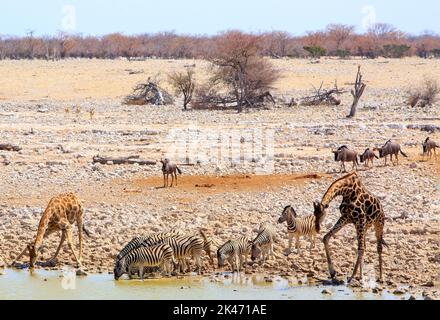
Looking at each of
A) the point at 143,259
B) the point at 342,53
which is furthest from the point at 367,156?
the point at 342,53

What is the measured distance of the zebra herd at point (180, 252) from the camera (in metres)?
11.3

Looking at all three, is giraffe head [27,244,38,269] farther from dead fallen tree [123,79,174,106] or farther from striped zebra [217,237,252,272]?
dead fallen tree [123,79,174,106]

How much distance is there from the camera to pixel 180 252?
11.5m

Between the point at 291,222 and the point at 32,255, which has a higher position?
the point at 291,222

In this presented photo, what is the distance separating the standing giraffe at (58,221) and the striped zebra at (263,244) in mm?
2080

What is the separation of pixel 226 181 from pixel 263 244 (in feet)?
19.3

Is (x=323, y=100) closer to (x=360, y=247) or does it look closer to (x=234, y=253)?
(x=234, y=253)

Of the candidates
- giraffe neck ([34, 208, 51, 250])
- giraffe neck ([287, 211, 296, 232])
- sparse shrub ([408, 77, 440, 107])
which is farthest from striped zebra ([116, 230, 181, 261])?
sparse shrub ([408, 77, 440, 107])

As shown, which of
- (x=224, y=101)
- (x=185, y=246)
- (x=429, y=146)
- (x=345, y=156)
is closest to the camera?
(x=185, y=246)

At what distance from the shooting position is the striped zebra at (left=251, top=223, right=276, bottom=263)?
1179 centimetres

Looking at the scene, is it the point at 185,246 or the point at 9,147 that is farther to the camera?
the point at 9,147

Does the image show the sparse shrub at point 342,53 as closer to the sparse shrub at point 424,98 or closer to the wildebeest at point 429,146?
the sparse shrub at point 424,98
